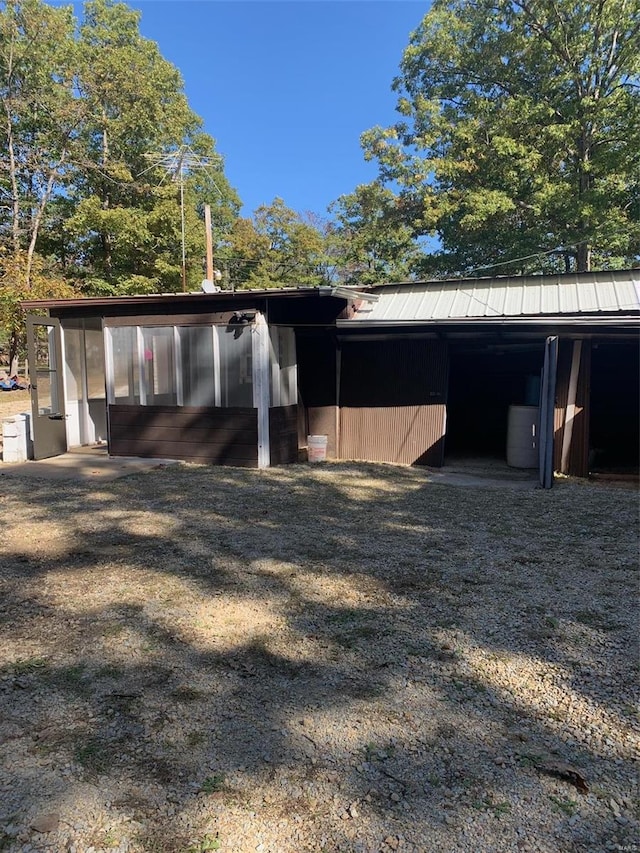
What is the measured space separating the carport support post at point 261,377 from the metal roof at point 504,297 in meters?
1.22

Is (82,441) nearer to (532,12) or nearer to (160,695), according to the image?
(160,695)

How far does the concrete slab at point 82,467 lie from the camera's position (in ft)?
22.3

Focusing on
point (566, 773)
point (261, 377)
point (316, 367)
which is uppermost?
point (316, 367)

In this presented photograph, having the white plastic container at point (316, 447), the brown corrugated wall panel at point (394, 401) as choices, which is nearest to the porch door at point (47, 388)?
the white plastic container at point (316, 447)

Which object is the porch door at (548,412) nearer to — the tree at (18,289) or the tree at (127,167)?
the tree at (18,289)

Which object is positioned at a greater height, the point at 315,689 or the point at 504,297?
the point at 504,297

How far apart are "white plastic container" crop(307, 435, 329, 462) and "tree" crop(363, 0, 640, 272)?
35.8 ft

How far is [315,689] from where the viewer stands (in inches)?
91.0

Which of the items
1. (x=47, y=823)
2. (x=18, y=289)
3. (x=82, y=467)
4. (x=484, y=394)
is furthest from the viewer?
(x=18, y=289)

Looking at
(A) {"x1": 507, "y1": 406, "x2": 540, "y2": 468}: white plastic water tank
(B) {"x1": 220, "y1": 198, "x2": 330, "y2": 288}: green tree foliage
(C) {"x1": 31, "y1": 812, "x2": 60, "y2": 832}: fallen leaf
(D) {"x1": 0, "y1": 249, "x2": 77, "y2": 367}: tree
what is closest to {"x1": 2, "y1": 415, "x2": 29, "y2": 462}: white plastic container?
(A) {"x1": 507, "y1": 406, "x2": 540, "y2": 468}: white plastic water tank

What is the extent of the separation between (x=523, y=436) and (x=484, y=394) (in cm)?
315

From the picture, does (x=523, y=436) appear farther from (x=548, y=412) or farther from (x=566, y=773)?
(x=566, y=773)

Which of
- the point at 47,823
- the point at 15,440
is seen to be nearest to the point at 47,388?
the point at 15,440

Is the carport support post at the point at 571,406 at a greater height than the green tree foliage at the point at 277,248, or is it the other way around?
the green tree foliage at the point at 277,248
